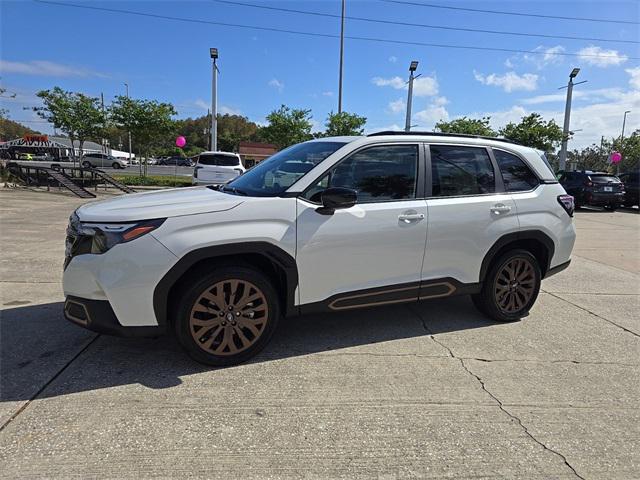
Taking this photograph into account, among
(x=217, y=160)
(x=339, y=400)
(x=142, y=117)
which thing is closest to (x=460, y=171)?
(x=339, y=400)

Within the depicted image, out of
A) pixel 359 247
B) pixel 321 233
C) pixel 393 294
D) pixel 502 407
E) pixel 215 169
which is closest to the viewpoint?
pixel 502 407

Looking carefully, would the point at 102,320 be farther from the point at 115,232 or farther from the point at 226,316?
the point at 226,316

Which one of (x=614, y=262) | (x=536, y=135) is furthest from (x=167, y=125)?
(x=614, y=262)

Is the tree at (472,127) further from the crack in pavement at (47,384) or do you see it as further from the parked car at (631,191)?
the crack in pavement at (47,384)

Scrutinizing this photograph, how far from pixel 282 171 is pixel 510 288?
262 cm

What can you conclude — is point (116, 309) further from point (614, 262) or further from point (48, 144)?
point (48, 144)

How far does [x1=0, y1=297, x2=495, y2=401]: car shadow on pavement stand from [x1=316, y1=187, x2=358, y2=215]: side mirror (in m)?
1.23

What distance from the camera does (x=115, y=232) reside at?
10.3 feet

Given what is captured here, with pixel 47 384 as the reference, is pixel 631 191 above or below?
above

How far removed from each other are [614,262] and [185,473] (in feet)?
27.9

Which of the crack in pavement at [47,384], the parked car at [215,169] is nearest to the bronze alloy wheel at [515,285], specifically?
the crack in pavement at [47,384]

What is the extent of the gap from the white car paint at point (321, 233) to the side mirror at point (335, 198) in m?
0.07

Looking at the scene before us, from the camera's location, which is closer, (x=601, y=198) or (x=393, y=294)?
(x=393, y=294)

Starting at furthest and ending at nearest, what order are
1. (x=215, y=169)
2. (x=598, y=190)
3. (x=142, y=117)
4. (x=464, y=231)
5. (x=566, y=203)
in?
(x=142, y=117), (x=598, y=190), (x=215, y=169), (x=566, y=203), (x=464, y=231)
